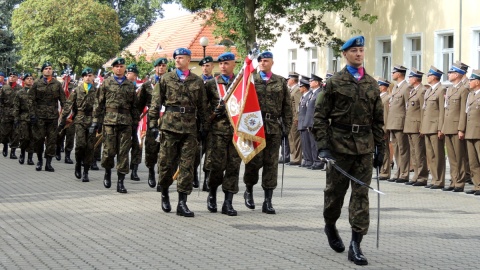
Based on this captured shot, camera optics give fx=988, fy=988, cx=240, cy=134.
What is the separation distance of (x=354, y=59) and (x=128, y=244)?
9.72 feet

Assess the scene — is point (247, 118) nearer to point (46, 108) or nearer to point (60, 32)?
point (46, 108)

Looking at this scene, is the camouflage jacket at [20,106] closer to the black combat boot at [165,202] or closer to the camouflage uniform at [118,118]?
the camouflage uniform at [118,118]

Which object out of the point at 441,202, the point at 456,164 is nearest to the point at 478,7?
the point at 456,164

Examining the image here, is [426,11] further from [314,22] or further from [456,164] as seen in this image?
[456,164]

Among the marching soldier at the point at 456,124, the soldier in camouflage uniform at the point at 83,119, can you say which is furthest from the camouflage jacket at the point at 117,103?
the marching soldier at the point at 456,124

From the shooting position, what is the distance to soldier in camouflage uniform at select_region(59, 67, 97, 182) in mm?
17281

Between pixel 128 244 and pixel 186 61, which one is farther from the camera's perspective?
pixel 186 61

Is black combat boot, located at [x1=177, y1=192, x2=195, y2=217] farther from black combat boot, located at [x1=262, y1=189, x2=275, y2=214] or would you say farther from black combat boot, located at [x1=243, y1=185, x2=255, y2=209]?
black combat boot, located at [x1=243, y1=185, x2=255, y2=209]

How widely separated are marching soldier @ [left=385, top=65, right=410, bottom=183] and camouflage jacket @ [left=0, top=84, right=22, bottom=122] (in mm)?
10828

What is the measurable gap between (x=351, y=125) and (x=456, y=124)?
7.47 m

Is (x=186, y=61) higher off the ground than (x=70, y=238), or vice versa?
(x=186, y=61)

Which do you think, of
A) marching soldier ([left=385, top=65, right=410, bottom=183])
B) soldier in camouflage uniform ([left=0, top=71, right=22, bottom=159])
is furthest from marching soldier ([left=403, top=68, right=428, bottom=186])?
soldier in camouflage uniform ([left=0, top=71, right=22, bottom=159])

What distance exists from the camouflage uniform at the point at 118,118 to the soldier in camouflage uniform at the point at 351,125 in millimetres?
6486

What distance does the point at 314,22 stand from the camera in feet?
107
